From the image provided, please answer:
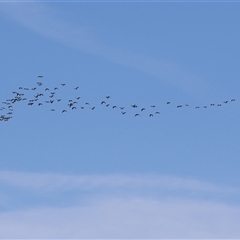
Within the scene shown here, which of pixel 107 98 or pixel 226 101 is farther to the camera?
pixel 226 101

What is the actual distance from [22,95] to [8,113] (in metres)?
6.77

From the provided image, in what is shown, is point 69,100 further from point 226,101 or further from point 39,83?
point 226,101

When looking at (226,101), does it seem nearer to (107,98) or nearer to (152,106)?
(152,106)

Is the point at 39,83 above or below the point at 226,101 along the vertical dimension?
below

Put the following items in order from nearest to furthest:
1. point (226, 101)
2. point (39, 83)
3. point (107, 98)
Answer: point (39, 83), point (107, 98), point (226, 101)

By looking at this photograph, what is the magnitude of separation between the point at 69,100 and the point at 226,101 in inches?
1234

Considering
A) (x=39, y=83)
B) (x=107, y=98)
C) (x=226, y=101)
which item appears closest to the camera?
(x=39, y=83)

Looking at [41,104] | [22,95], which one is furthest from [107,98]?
[22,95]

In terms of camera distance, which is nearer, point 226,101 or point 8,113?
point 8,113

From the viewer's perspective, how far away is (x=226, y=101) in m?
71.2

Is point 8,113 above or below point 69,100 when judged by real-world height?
below

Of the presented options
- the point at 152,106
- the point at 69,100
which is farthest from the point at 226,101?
the point at 69,100

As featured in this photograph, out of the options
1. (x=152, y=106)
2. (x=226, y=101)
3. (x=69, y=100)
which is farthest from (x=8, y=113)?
(x=226, y=101)

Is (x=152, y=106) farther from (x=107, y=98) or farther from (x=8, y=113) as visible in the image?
(x=8, y=113)
